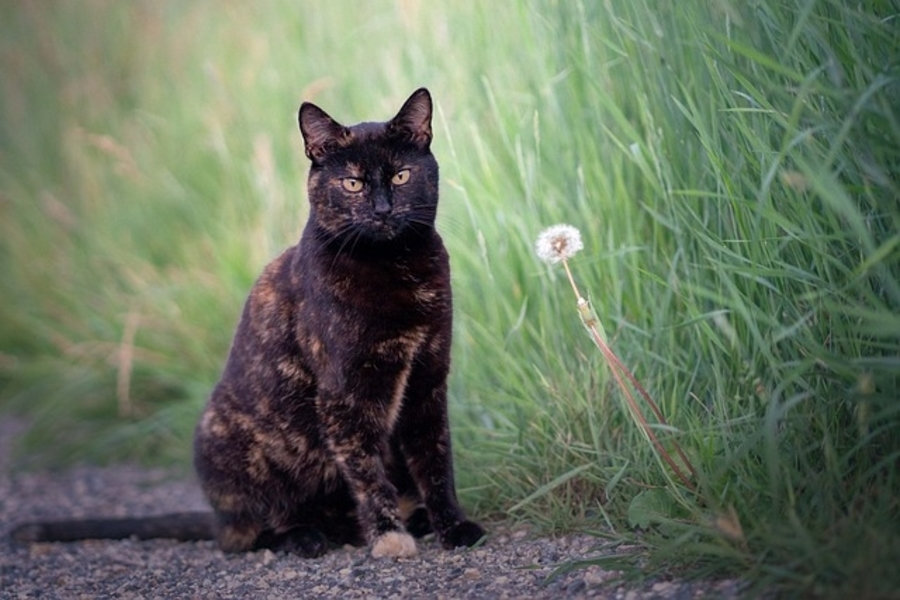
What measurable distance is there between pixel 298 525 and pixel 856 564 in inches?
77.1

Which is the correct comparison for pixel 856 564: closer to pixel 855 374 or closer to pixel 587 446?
pixel 855 374

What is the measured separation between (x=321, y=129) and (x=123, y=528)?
1.47 meters

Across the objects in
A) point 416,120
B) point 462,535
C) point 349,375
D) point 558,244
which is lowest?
point 462,535

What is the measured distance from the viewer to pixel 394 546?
325 cm

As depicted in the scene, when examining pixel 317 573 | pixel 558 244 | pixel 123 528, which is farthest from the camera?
pixel 123 528

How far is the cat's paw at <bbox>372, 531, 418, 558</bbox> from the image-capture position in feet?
10.6

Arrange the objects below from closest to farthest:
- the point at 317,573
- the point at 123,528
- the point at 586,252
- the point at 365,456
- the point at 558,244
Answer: the point at 558,244 → the point at 317,573 → the point at 365,456 → the point at 586,252 → the point at 123,528

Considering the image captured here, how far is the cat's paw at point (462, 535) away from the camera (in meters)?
3.29

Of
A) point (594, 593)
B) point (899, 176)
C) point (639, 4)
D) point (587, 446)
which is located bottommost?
point (594, 593)

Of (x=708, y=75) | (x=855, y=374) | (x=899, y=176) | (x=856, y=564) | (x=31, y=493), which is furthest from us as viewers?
(x=31, y=493)

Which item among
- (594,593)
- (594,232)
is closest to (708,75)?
(594,232)

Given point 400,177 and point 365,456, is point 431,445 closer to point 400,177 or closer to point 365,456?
point 365,456

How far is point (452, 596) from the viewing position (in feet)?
9.21

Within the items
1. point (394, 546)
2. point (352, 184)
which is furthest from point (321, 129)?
point (394, 546)
